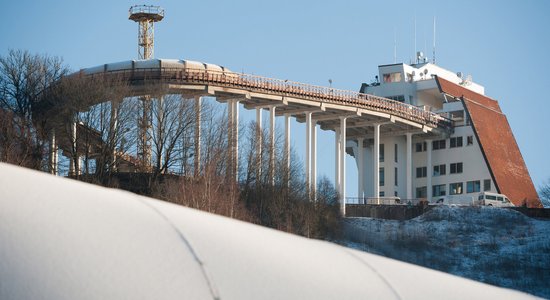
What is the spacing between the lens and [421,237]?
3285 inches

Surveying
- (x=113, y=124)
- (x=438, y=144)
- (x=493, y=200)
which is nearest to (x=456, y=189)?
(x=438, y=144)

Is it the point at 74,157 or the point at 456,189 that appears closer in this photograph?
the point at 74,157

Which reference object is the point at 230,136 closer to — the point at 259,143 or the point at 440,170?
the point at 259,143

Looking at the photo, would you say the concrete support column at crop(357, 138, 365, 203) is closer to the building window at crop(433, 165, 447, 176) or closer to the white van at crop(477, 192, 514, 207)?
the building window at crop(433, 165, 447, 176)

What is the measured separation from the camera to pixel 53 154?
77250 millimetres

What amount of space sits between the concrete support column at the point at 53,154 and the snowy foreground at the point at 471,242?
2022 centimetres

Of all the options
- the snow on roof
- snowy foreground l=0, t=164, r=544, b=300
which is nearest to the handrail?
the snow on roof

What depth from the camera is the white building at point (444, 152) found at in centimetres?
10538

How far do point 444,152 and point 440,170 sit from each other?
1835 mm

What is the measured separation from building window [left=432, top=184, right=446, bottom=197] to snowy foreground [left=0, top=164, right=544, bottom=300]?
85534 millimetres

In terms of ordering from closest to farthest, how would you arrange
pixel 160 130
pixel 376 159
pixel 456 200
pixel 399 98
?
1. pixel 160 130
2. pixel 456 200
3. pixel 376 159
4. pixel 399 98

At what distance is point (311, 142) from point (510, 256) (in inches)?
940

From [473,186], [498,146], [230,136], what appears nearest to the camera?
[230,136]

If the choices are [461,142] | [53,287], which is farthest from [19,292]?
[461,142]
